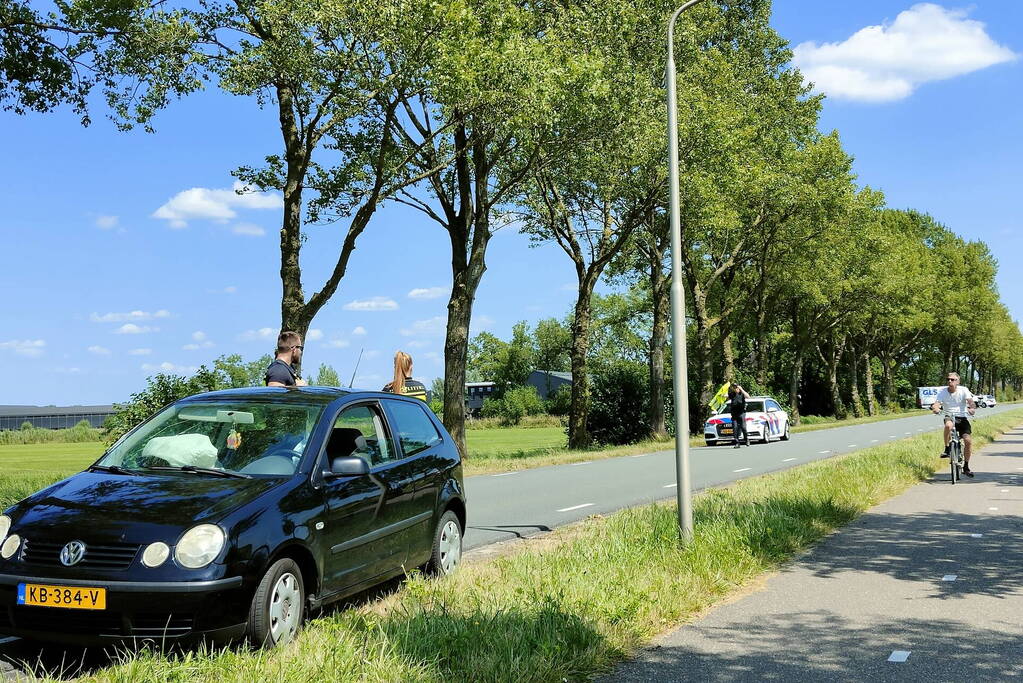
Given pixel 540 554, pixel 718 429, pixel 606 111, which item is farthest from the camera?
pixel 718 429

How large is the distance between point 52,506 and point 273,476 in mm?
1181

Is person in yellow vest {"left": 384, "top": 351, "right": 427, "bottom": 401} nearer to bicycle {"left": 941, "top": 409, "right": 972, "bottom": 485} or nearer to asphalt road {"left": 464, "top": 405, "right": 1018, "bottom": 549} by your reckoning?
asphalt road {"left": 464, "top": 405, "right": 1018, "bottom": 549}

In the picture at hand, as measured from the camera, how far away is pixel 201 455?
616 centimetres

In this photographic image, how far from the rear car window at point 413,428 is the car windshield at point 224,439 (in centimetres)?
98

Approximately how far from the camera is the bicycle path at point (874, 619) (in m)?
5.11

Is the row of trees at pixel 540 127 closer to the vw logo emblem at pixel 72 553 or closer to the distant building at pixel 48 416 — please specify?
the vw logo emblem at pixel 72 553

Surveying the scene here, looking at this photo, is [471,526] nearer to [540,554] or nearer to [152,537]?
[540,554]

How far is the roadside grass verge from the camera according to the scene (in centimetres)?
468

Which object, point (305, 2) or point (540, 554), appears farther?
point (305, 2)

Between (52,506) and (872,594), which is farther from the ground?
(52,506)

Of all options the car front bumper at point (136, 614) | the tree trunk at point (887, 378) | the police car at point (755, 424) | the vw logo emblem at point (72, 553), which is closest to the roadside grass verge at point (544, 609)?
the car front bumper at point (136, 614)

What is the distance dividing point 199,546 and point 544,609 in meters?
1.98

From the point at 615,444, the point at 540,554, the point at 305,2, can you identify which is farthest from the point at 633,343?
the point at 540,554

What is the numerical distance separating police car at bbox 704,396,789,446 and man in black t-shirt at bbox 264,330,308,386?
22.8m
